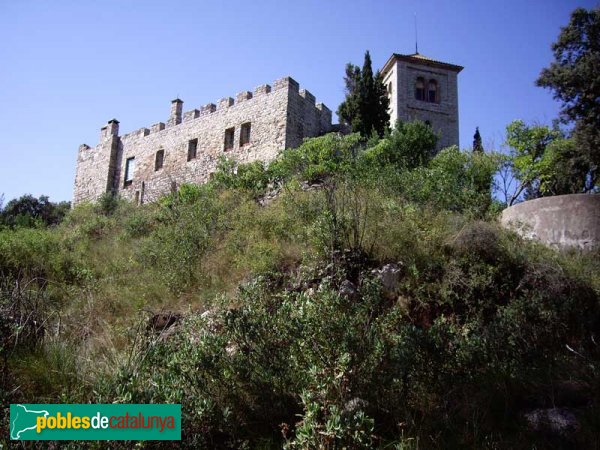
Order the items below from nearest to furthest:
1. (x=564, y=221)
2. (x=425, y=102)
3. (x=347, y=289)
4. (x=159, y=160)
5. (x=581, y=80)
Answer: (x=347, y=289)
(x=564, y=221)
(x=581, y=80)
(x=159, y=160)
(x=425, y=102)

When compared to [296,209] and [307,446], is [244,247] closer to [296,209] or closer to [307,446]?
[296,209]

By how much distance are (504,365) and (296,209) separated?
522cm

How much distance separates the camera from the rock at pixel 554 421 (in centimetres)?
373

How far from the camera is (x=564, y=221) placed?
7.75m

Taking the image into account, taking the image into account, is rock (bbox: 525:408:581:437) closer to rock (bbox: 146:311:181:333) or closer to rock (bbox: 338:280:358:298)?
rock (bbox: 338:280:358:298)

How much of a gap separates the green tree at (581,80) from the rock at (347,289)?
35.9 feet

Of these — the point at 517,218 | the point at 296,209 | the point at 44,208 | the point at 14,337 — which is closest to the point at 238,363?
the point at 14,337

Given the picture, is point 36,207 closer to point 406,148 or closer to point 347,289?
point 406,148

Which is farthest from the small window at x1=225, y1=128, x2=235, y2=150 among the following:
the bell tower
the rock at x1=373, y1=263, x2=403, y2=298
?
the rock at x1=373, y1=263, x2=403, y2=298

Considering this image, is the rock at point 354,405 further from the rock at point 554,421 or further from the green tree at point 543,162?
the green tree at point 543,162

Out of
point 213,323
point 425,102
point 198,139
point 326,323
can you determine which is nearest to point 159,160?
point 198,139

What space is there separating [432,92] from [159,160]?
15.9 m

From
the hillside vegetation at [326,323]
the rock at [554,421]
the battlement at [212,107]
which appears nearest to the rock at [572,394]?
the hillside vegetation at [326,323]

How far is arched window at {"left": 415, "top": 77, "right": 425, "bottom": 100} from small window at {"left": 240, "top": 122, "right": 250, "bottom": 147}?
38.4ft
